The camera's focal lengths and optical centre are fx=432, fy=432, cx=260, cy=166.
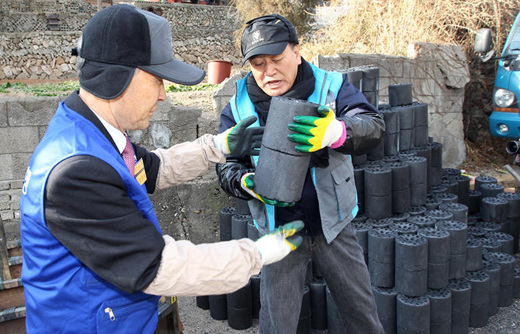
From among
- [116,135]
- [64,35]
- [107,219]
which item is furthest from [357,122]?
[64,35]

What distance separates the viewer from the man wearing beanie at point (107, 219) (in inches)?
50.4

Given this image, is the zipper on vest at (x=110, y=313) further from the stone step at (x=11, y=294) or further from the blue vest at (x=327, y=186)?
the stone step at (x=11, y=294)

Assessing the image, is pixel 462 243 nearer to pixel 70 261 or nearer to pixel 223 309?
pixel 223 309

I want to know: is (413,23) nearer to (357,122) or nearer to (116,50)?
(357,122)

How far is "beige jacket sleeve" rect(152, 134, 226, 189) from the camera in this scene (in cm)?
208

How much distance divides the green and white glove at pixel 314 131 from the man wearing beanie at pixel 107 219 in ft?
1.66

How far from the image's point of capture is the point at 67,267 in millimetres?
1389

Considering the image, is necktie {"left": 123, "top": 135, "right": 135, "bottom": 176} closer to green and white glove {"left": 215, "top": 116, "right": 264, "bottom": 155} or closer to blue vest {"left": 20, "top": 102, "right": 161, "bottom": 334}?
blue vest {"left": 20, "top": 102, "right": 161, "bottom": 334}

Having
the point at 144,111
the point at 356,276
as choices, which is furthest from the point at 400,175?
the point at 144,111

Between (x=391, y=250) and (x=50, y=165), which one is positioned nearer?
(x=50, y=165)

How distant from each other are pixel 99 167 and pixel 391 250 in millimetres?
2435

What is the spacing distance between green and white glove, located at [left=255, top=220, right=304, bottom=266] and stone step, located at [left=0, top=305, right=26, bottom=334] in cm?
159

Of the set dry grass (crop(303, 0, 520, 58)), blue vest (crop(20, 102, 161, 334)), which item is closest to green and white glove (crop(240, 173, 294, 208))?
blue vest (crop(20, 102, 161, 334))

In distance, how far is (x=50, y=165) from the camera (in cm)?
130
